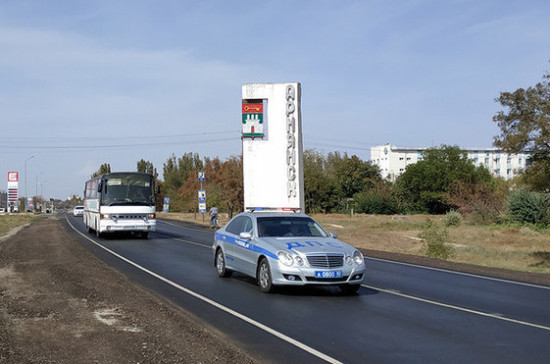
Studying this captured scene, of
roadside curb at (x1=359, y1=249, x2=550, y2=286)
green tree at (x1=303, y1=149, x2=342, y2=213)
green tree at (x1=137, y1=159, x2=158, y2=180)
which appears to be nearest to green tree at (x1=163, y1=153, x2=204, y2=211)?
green tree at (x1=137, y1=159, x2=158, y2=180)

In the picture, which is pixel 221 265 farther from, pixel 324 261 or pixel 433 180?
pixel 433 180

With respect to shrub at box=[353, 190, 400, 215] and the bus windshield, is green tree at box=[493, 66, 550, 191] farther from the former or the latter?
shrub at box=[353, 190, 400, 215]

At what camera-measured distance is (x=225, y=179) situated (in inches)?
2206

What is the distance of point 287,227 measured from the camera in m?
14.1

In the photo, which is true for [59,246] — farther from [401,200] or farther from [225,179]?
[401,200]

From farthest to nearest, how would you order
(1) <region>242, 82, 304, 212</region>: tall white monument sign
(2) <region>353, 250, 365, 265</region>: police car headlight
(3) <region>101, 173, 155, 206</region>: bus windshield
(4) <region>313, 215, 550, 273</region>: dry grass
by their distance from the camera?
(3) <region>101, 173, 155, 206</region>: bus windshield < (4) <region>313, 215, 550, 273</region>: dry grass < (1) <region>242, 82, 304, 212</region>: tall white monument sign < (2) <region>353, 250, 365, 265</region>: police car headlight

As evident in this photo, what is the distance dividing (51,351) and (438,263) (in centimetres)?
1487

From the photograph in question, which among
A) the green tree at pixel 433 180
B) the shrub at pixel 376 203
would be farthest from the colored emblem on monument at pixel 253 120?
the green tree at pixel 433 180

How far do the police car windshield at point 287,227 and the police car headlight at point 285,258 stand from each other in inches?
46.8

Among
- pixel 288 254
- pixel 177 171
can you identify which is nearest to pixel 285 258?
pixel 288 254

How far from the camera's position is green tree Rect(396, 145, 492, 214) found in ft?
279

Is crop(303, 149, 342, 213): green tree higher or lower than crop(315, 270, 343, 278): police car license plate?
higher

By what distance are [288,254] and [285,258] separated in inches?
3.7

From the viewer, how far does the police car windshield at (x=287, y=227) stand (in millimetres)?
13844
